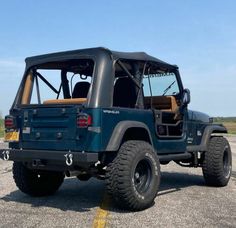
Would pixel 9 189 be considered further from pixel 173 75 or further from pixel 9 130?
pixel 173 75

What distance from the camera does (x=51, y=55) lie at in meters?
7.83

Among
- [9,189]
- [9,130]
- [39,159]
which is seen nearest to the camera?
[39,159]

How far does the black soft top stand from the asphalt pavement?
7.61 ft

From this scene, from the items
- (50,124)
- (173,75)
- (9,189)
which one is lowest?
(9,189)

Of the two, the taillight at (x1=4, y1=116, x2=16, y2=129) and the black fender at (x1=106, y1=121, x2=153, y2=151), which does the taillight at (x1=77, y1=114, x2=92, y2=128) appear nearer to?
the black fender at (x1=106, y1=121, x2=153, y2=151)

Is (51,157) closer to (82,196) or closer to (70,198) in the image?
(70,198)

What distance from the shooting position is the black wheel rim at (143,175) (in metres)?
7.20

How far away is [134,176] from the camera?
7.07m

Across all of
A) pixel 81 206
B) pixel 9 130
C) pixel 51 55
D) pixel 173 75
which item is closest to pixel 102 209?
pixel 81 206

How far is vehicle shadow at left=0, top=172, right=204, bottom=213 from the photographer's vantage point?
7.38 meters

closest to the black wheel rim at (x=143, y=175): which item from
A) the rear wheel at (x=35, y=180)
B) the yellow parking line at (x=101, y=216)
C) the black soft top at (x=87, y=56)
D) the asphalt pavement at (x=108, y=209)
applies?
the asphalt pavement at (x=108, y=209)

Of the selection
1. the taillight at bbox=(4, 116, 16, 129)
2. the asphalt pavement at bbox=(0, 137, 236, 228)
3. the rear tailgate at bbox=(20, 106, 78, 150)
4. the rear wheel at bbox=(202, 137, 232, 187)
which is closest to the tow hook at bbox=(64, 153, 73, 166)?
the rear tailgate at bbox=(20, 106, 78, 150)

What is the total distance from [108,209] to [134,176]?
62 cm

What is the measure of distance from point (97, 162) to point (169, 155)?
6.06 ft
